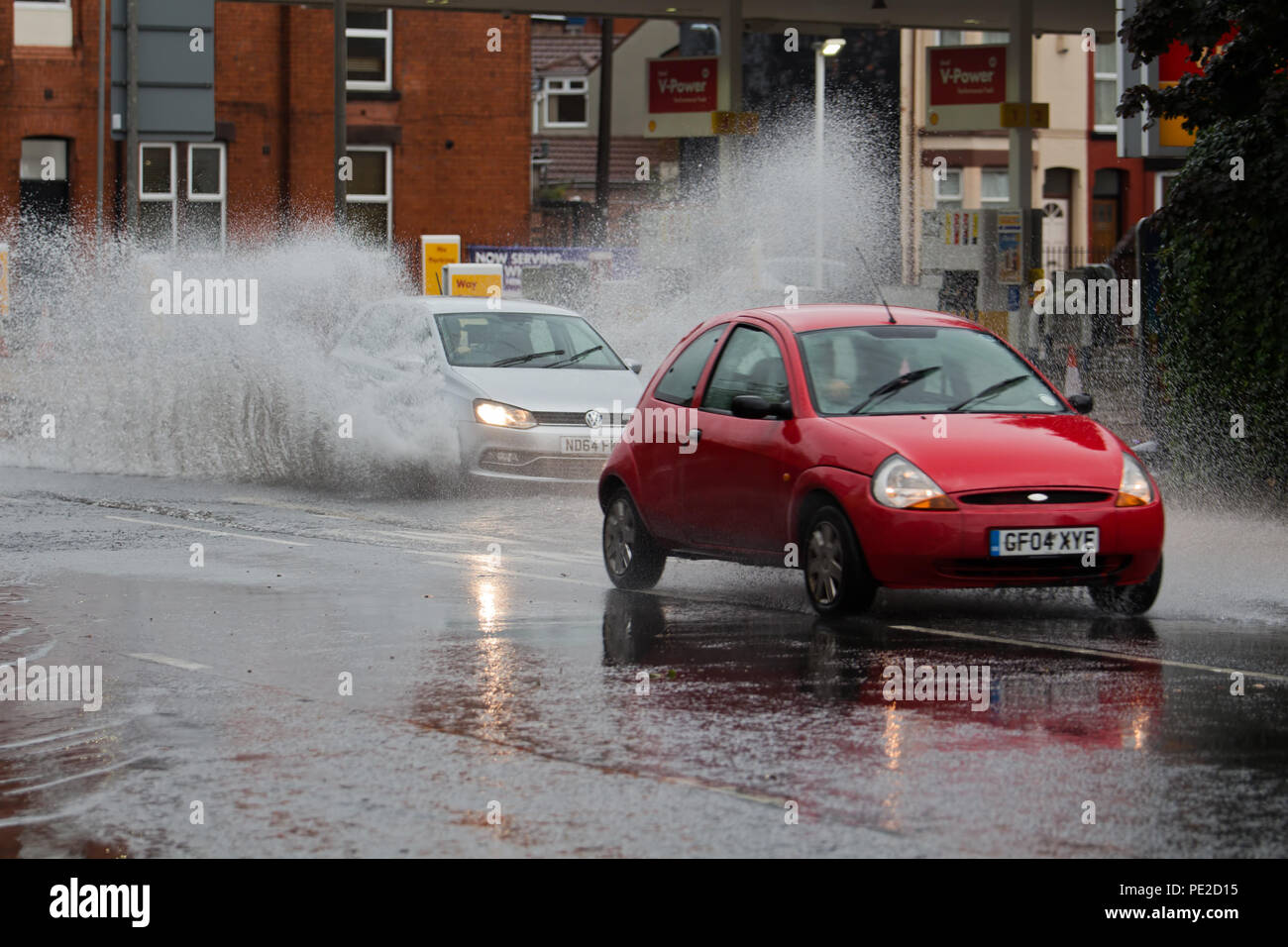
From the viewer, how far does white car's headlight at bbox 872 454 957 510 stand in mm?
10344

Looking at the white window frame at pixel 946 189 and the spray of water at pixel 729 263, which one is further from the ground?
the white window frame at pixel 946 189

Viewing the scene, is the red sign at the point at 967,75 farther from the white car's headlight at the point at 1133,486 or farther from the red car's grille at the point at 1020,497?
the red car's grille at the point at 1020,497

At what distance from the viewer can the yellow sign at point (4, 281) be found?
35812mm

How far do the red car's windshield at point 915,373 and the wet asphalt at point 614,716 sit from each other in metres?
1.04

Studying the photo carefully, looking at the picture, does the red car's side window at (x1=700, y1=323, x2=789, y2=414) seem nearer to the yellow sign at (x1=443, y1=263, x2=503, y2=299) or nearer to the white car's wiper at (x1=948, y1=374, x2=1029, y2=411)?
the white car's wiper at (x1=948, y1=374, x2=1029, y2=411)

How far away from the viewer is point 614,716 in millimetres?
8227

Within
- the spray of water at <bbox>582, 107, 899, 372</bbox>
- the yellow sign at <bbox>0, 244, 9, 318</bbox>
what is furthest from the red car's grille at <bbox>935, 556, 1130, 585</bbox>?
the yellow sign at <bbox>0, 244, 9, 318</bbox>

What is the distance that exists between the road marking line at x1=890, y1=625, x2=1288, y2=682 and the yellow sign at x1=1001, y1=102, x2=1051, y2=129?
63.5ft

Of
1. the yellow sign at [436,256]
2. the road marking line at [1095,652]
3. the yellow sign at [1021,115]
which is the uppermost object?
the yellow sign at [1021,115]

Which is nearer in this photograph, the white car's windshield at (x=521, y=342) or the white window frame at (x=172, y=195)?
the white car's windshield at (x=521, y=342)

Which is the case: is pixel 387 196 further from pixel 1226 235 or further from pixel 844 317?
pixel 844 317

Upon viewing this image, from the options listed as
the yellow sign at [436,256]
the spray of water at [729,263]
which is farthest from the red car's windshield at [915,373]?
the yellow sign at [436,256]

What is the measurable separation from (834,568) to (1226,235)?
6852mm
